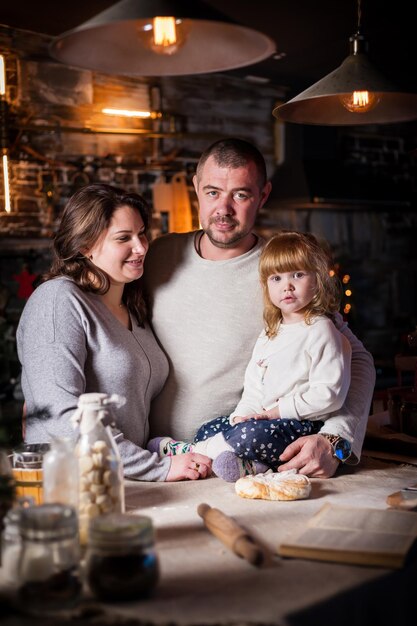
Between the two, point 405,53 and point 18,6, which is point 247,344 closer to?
point 18,6

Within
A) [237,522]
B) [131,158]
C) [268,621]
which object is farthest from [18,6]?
[268,621]

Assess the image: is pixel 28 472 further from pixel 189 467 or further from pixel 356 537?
pixel 356 537

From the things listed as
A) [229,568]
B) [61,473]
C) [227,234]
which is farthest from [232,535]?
[227,234]

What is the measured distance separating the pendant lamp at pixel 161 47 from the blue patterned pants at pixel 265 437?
103cm

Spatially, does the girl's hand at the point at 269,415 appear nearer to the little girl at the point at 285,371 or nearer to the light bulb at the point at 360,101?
the little girl at the point at 285,371

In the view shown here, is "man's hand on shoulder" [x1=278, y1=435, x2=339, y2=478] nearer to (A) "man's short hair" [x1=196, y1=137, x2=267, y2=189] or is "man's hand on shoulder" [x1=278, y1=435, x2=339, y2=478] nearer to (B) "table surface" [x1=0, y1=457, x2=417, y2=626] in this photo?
(B) "table surface" [x1=0, y1=457, x2=417, y2=626]

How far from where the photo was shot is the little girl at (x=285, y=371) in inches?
89.8

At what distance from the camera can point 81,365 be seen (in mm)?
2326

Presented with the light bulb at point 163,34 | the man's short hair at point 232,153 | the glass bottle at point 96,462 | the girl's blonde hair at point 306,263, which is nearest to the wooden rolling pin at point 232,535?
the glass bottle at point 96,462

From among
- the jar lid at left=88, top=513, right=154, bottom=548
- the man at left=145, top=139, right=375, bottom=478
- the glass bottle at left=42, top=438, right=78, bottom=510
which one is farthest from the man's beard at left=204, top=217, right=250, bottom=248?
the jar lid at left=88, top=513, right=154, bottom=548

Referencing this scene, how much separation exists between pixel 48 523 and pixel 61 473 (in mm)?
227

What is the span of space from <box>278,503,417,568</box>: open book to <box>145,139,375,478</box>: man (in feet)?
3.04

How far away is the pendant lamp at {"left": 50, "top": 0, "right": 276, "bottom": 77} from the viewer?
1.75 metres

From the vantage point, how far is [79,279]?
252 centimetres
